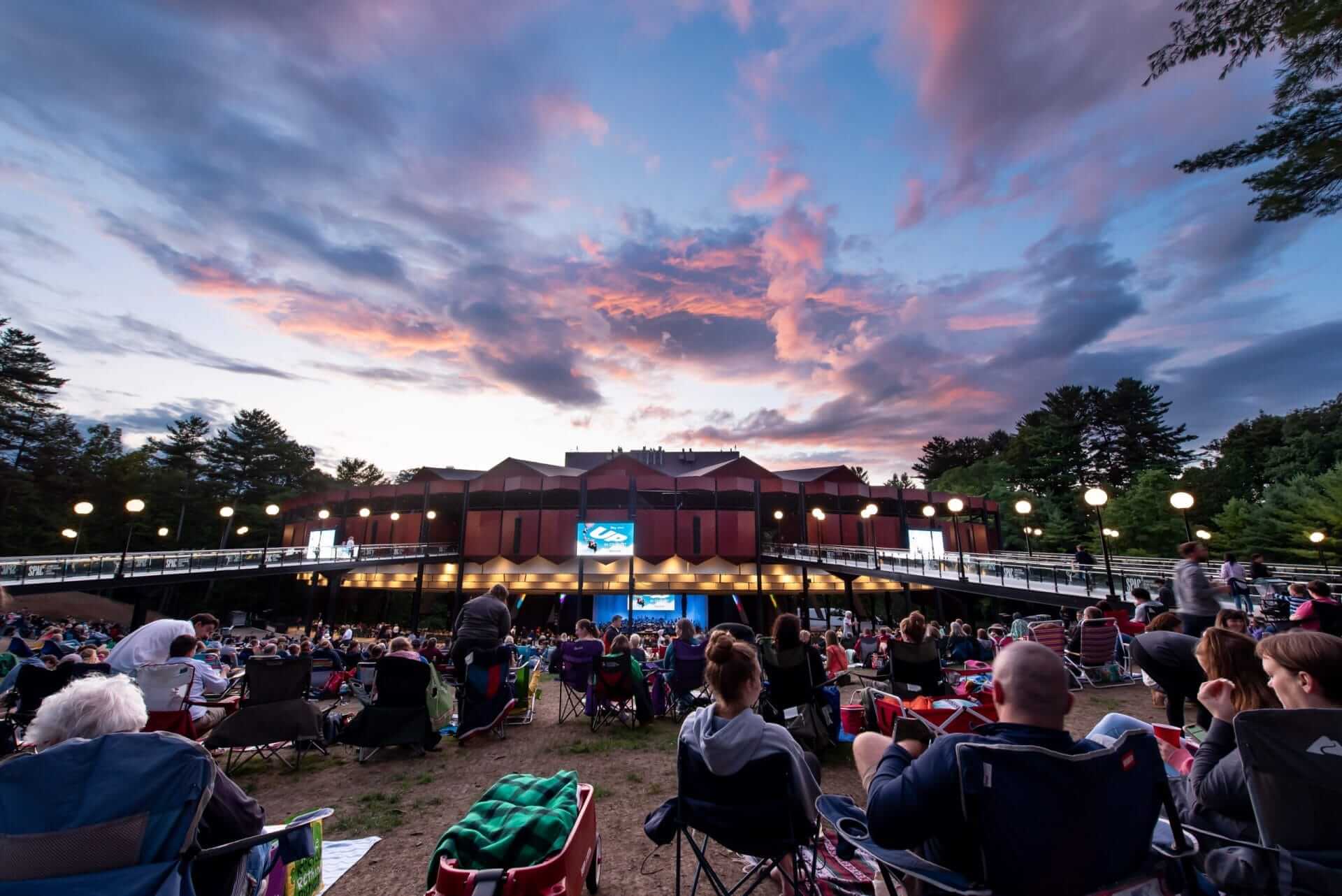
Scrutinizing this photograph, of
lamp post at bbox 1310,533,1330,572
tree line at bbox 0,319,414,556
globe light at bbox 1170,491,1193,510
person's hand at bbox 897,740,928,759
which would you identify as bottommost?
person's hand at bbox 897,740,928,759

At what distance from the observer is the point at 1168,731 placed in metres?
3.54

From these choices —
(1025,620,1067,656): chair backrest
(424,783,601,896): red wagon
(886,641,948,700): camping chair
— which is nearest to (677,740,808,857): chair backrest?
(424,783,601,896): red wagon

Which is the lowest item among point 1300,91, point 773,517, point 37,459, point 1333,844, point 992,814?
point 1333,844

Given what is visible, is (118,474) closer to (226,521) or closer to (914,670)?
(226,521)

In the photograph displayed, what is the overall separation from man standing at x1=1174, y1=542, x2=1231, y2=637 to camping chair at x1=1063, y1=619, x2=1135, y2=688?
137 inches

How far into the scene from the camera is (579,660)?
25.2 feet

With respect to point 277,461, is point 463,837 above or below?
below

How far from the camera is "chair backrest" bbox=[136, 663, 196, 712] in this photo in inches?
195

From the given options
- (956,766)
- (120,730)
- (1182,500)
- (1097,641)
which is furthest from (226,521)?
(1182,500)

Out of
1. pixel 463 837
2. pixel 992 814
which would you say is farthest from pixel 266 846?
pixel 992 814

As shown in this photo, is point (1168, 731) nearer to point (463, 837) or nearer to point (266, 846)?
point (463, 837)

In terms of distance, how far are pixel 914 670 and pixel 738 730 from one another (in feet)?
14.6

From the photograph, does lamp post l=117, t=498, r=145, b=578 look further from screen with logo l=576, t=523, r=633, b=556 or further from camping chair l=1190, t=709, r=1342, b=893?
camping chair l=1190, t=709, r=1342, b=893

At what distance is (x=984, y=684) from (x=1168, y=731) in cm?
352
